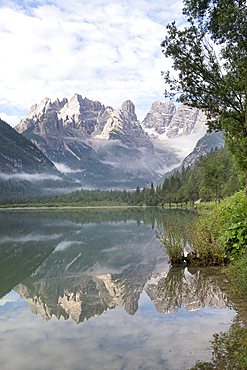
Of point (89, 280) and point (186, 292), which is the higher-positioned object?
point (186, 292)

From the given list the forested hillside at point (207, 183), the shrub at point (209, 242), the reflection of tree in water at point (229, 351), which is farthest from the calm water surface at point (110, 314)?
the forested hillside at point (207, 183)

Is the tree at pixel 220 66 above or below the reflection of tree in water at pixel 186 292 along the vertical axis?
above

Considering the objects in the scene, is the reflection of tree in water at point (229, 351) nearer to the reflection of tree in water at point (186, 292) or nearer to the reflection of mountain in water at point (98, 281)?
the reflection of tree in water at point (186, 292)

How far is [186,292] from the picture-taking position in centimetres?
1178

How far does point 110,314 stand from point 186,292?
3.59 m

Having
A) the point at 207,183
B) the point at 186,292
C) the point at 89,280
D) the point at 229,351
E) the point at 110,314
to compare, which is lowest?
the point at 89,280

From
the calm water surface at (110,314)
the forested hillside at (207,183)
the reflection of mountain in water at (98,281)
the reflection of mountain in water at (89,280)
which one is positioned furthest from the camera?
the forested hillside at (207,183)

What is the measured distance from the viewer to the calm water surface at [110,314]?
23.0ft

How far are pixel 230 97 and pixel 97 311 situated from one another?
12.8m

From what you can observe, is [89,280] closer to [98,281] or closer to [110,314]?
[98,281]

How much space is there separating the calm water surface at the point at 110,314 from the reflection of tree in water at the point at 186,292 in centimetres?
4

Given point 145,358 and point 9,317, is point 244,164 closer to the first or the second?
point 145,358

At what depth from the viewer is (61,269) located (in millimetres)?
18219

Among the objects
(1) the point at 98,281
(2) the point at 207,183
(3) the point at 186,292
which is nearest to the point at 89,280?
(1) the point at 98,281
